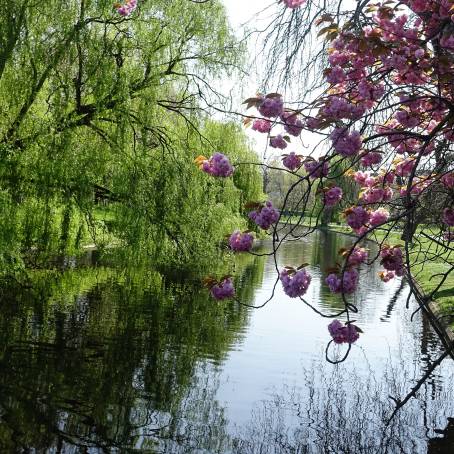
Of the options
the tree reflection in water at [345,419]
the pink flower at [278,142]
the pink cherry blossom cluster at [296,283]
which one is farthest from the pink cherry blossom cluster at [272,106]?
the tree reflection in water at [345,419]

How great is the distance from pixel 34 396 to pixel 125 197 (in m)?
4.73

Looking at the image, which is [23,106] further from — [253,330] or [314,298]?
[314,298]

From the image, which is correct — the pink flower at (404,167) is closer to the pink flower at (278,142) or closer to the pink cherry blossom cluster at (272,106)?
the pink flower at (278,142)

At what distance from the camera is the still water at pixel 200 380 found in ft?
20.9

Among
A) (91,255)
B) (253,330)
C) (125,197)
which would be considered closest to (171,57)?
(125,197)

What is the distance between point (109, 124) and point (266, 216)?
7.39m

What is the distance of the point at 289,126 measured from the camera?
4785mm

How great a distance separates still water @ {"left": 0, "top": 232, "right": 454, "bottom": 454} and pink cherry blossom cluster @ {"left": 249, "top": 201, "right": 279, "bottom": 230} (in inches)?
31.3

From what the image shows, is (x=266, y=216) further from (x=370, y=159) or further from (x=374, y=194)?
(x=374, y=194)

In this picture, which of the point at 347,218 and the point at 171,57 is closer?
the point at 347,218

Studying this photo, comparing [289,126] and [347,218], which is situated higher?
[289,126]

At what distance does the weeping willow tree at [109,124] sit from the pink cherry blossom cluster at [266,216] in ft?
20.5

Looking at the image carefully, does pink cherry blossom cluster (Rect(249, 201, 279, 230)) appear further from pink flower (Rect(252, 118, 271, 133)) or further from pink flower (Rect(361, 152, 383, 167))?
pink flower (Rect(361, 152, 383, 167))

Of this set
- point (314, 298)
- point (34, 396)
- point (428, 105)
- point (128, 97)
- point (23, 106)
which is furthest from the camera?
point (314, 298)
